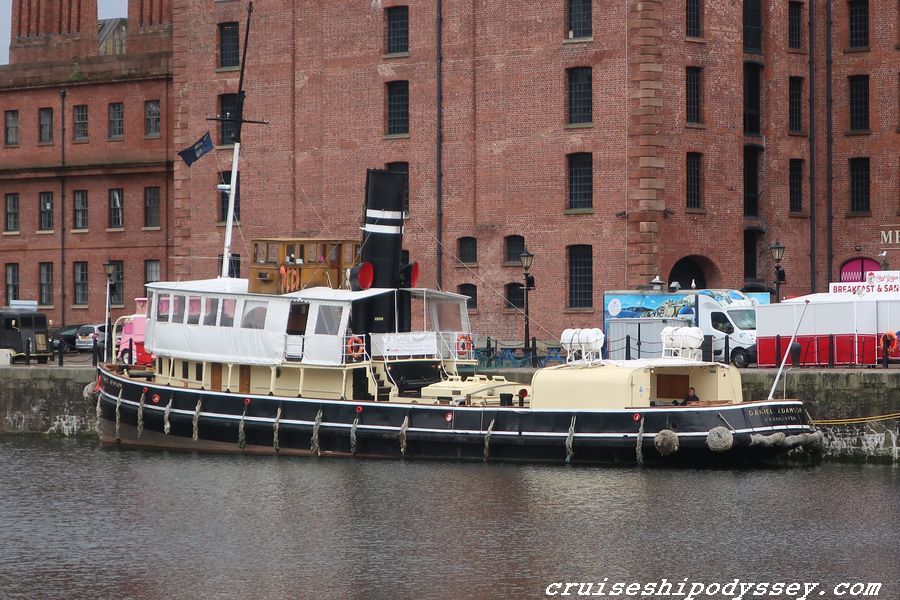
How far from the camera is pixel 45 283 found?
71.2m

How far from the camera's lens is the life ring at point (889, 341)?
1569 inches

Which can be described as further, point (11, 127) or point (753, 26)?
point (11, 127)

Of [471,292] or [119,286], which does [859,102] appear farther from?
[119,286]

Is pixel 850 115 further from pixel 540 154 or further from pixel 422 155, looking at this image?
pixel 422 155

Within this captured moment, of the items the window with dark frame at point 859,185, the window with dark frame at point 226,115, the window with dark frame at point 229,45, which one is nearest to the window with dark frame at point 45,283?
the window with dark frame at point 226,115

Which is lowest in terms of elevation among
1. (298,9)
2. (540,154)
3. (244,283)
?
→ (244,283)

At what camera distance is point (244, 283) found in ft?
136

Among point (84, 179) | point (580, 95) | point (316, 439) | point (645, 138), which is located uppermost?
point (580, 95)

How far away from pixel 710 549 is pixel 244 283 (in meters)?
18.0

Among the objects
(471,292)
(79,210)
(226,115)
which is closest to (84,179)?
(79,210)

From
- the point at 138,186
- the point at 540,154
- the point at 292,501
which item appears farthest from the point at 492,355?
the point at 138,186

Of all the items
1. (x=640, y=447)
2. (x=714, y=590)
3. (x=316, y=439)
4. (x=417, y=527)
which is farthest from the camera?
(x=316, y=439)

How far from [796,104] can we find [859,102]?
233 centimetres

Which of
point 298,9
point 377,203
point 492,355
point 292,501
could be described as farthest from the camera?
point 298,9
